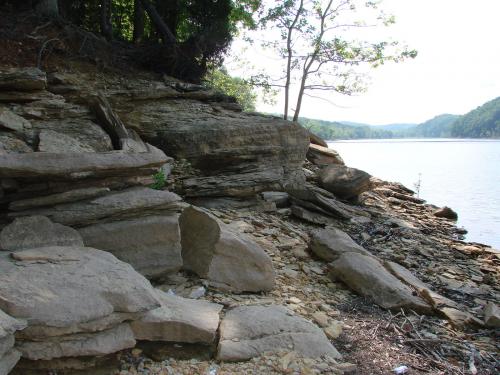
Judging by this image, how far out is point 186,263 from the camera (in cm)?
452

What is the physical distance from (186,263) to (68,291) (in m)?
1.80

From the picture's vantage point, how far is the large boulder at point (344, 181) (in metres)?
9.96

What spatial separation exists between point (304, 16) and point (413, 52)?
4.31m

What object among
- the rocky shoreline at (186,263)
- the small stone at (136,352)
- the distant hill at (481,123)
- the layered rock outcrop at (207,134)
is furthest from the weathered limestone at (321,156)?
the distant hill at (481,123)

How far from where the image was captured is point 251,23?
1612 centimetres

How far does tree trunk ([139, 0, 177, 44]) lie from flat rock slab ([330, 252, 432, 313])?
6975 mm

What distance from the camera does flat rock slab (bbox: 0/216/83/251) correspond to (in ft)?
11.3

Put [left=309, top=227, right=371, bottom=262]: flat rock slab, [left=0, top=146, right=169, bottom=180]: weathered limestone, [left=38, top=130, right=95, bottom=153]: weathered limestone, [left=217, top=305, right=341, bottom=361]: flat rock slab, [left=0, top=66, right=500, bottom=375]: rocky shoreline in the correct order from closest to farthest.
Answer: [left=0, top=66, right=500, bottom=375]: rocky shoreline, [left=217, top=305, right=341, bottom=361]: flat rock slab, [left=0, top=146, right=169, bottom=180]: weathered limestone, [left=38, top=130, right=95, bottom=153]: weathered limestone, [left=309, top=227, right=371, bottom=262]: flat rock slab

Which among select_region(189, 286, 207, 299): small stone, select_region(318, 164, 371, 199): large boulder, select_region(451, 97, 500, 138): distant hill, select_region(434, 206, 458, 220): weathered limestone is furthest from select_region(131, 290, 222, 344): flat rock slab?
select_region(451, 97, 500, 138): distant hill

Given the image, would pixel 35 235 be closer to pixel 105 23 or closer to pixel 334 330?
pixel 334 330

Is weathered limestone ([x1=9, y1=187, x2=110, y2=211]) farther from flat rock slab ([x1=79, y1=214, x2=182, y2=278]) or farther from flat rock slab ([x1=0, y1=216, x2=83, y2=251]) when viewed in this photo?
flat rock slab ([x1=79, y1=214, x2=182, y2=278])

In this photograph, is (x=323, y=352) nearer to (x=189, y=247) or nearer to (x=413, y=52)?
(x=189, y=247)

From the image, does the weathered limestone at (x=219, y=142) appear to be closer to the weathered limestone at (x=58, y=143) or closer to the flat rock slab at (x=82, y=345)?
the weathered limestone at (x=58, y=143)

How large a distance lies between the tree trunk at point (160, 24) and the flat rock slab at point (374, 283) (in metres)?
6.97
